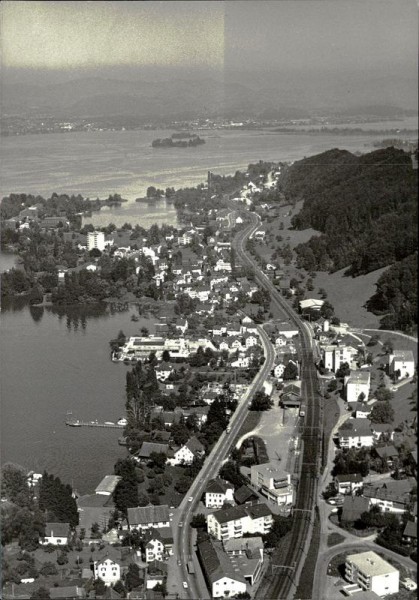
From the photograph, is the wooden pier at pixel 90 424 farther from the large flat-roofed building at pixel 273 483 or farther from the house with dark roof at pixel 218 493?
the large flat-roofed building at pixel 273 483

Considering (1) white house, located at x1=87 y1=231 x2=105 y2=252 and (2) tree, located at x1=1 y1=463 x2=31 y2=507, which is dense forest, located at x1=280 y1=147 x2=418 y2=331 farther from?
(1) white house, located at x1=87 y1=231 x2=105 y2=252

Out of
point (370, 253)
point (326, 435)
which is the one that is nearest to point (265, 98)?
point (370, 253)

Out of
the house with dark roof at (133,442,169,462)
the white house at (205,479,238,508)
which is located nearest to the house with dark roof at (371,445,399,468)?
the white house at (205,479,238,508)

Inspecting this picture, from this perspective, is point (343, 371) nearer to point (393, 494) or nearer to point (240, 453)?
point (240, 453)

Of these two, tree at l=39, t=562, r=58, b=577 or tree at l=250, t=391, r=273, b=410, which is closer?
tree at l=39, t=562, r=58, b=577

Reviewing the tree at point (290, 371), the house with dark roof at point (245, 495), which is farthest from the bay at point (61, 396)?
the tree at point (290, 371)

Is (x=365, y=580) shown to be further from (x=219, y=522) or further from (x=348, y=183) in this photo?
(x=348, y=183)
